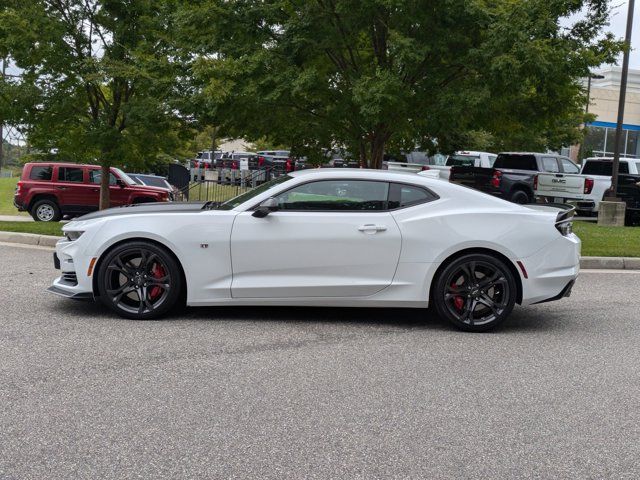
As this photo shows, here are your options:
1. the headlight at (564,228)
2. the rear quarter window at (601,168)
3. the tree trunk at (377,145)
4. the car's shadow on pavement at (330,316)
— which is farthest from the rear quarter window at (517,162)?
the headlight at (564,228)

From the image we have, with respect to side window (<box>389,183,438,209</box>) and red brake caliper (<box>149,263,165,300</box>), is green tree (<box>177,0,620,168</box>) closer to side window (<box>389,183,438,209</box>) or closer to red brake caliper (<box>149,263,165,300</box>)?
side window (<box>389,183,438,209</box>)

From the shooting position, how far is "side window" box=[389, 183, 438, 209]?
23.3 ft

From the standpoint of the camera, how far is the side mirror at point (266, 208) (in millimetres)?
6902

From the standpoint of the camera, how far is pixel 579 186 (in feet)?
70.8

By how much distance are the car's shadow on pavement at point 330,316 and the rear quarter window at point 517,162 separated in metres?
15.0

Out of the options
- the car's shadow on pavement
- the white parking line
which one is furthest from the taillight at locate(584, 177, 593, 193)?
the white parking line

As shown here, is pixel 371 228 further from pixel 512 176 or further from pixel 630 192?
pixel 630 192

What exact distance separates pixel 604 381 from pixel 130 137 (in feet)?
43.5

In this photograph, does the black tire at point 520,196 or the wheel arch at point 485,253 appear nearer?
the wheel arch at point 485,253

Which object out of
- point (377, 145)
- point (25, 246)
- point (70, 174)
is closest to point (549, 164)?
point (377, 145)

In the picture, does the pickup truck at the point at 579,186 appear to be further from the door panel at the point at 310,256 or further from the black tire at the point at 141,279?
the black tire at the point at 141,279

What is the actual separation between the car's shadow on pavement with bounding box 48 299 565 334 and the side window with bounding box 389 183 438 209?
1.17 meters

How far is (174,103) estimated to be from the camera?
13906 millimetres

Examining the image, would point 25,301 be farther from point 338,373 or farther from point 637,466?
point 637,466
